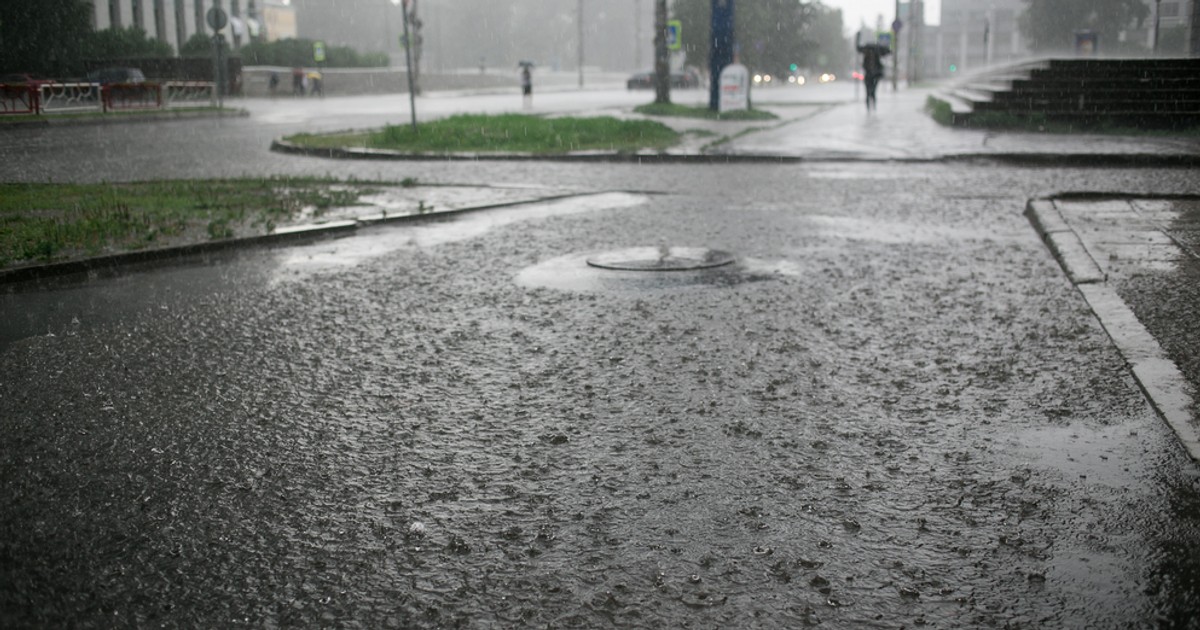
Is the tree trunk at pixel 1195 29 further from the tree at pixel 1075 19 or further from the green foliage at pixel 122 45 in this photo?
the tree at pixel 1075 19

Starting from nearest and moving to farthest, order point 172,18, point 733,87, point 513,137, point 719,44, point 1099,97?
point 513,137, point 1099,97, point 733,87, point 719,44, point 172,18

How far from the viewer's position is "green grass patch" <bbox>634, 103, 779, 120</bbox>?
28.1m

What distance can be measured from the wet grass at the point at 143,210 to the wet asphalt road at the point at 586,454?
4.14 feet

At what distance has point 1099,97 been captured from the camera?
22.8 meters

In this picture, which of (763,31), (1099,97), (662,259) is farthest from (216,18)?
(763,31)

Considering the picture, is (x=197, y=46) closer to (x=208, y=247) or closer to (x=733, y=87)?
(x=733, y=87)

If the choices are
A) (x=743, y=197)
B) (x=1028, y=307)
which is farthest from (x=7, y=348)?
(x=743, y=197)

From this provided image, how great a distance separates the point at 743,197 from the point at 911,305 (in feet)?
17.5

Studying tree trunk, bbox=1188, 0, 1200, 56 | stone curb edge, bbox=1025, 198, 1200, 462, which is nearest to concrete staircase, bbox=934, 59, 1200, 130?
→ tree trunk, bbox=1188, 0, 1200, 56

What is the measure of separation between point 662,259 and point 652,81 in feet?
209

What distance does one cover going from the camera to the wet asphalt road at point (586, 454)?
2.93m

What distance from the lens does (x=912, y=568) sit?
307cm

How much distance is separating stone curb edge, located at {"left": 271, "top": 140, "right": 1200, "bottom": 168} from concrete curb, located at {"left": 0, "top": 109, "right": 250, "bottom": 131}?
11.6m

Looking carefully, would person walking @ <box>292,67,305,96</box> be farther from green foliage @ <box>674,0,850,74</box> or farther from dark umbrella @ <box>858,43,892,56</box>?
green foliage @ <box>674,0,850,74</box>
